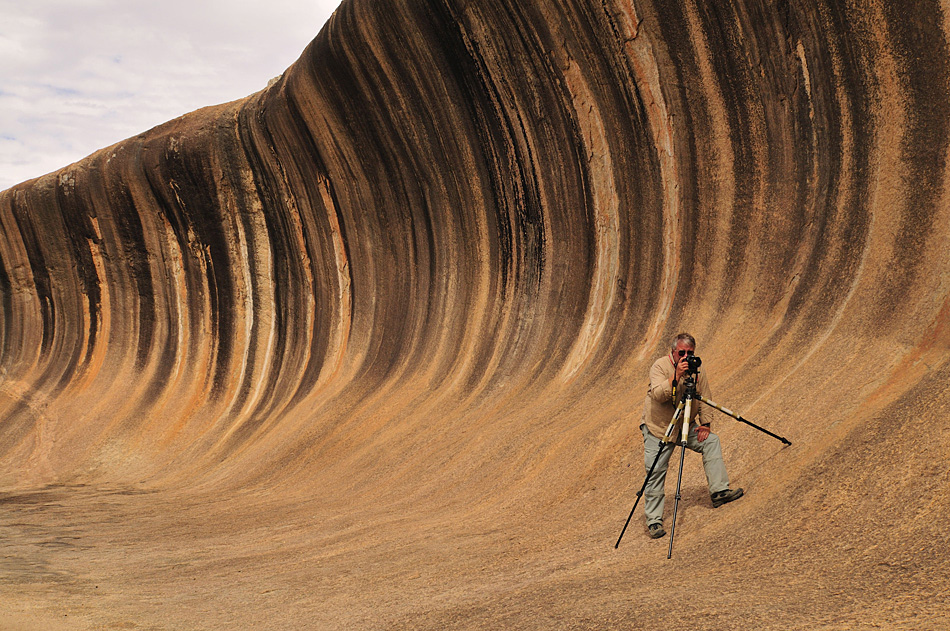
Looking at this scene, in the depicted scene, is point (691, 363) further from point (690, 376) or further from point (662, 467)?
point (662, 467)

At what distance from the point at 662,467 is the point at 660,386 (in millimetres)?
537

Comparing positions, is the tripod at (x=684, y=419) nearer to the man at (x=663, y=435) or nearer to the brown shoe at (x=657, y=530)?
the man at (x=663, y=435)

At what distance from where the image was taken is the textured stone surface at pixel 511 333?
16.2 feet

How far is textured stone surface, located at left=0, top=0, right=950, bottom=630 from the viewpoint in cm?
493

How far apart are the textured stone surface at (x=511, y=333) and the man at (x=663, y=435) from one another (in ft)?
0.83

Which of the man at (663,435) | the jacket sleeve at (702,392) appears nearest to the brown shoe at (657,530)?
the man at (663,435)

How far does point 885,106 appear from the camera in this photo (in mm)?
7797

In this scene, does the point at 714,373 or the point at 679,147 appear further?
the point at 679,147

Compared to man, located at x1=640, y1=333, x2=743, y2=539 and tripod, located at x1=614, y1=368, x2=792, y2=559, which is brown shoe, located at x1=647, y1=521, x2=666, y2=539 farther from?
tripod, located at x1=614, y1=368, x2=792, y2=559

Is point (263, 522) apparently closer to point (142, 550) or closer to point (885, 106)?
point (142, 550)

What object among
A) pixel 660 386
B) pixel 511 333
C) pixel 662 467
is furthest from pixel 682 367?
pixel 511 333

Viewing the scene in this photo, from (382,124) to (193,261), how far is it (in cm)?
626

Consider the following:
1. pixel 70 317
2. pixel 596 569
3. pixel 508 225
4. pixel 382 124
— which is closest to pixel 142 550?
pixel 596 569

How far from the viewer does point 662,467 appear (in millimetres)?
5168
